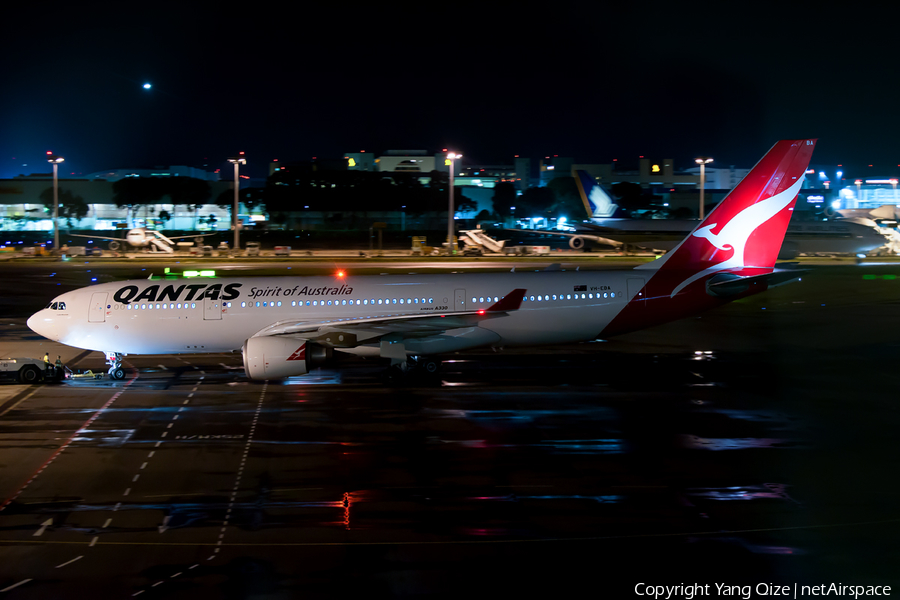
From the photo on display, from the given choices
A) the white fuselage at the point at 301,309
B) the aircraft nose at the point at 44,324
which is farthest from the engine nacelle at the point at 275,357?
the aircraft nose at the point at 44,324

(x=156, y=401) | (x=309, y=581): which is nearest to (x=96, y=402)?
(x=156, y=401)

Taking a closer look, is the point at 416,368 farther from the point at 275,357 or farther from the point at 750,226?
the point at 750,226

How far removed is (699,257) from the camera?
2580cm

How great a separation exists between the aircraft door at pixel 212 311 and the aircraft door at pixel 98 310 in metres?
3.57

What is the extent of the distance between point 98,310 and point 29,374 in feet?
9.85

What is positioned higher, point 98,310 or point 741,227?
point 741,227

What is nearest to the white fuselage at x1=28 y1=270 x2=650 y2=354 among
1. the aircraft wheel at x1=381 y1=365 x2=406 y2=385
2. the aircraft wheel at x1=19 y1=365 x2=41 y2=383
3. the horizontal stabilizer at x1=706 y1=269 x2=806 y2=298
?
the aircraft wheel at x1=19 y1=365 x2=41 y2=383

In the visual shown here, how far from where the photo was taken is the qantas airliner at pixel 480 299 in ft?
81.5

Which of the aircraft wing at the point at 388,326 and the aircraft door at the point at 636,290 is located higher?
the aircraft door at the point at 636,290

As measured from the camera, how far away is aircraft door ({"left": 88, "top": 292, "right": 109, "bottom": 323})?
25.0 metres

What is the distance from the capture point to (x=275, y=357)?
22.1 meters

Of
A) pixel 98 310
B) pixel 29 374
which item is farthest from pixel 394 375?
pixel 29 374

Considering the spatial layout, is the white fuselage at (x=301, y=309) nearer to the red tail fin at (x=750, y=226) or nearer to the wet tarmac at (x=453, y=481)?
the wet tarmac at (x=453, y=481)

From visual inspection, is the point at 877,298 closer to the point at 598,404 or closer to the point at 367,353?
the point at 598,404
